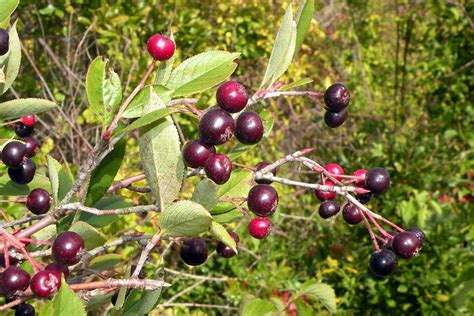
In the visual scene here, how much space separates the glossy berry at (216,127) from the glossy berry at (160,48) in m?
0.23

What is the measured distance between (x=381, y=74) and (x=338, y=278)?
3.67 m

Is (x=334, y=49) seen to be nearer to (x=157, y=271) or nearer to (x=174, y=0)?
(x=174, y=0)

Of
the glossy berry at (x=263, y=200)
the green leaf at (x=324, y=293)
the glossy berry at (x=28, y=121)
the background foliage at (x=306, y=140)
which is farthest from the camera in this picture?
the background foliage at (x=306, y=140)

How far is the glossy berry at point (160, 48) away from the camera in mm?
1014

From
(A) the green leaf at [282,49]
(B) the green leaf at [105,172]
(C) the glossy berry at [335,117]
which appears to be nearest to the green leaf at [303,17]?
(A) the green leaf at [282,49]

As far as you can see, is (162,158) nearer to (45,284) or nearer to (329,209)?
(45,284)

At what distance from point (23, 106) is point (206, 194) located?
435 mm

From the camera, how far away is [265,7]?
16.8 ft

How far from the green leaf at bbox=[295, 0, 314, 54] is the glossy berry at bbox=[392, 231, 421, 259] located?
0.38 meters

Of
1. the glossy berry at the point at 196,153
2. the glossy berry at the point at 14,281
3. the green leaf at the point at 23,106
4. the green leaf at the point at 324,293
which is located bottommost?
the green leaf at the point at 324,293

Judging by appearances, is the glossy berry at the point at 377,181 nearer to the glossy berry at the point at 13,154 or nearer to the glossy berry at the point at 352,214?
the glossy berry at the point at 352,214

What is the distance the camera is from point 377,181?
40.7 inches

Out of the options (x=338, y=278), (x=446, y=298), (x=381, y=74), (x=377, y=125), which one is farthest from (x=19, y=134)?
(x=381, y=74)

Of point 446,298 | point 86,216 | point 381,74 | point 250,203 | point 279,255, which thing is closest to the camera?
point 250,203
